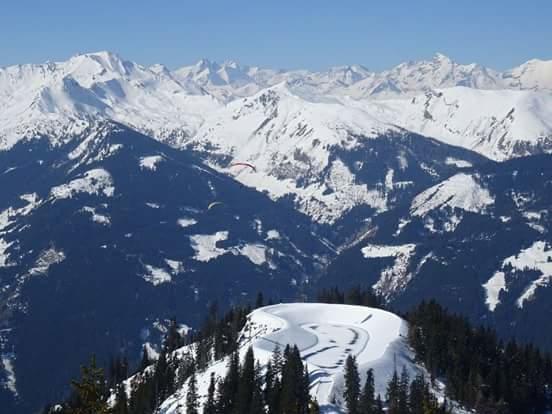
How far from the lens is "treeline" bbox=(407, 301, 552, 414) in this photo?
15525 centimetres

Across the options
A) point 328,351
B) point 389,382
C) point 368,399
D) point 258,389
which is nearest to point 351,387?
point 368,399

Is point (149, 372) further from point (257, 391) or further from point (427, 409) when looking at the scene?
point (427, 409)

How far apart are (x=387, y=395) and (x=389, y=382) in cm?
494

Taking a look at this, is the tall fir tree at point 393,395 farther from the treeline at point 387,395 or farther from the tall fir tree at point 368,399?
the tall fir tree at point 368,399

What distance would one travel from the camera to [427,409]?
65.1 m

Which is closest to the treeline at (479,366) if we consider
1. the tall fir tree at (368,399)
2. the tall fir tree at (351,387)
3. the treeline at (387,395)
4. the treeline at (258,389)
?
the treeline at (387,395)

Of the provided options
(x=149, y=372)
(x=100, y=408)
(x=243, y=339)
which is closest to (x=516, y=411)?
(x=243, y=339)

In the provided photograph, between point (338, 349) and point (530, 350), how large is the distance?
116ft

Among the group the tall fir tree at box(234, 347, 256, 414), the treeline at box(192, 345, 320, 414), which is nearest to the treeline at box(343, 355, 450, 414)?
the treeline at box(192, 345, 320, 414)

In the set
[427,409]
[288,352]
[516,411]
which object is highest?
[427,409]

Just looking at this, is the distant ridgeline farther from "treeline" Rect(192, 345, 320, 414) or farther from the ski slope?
the ski slope

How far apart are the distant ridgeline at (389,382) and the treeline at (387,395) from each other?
0.46 feet

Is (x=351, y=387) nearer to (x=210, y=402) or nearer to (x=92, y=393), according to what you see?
→ (x=210, y=402)

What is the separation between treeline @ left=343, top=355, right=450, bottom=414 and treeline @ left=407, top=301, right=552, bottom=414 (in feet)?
23.9
